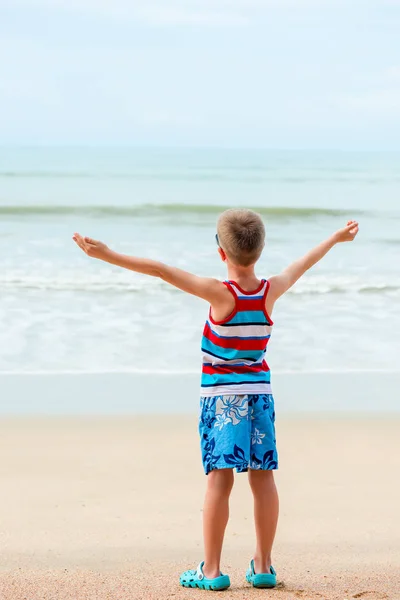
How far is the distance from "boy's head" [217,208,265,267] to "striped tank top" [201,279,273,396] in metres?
0.11

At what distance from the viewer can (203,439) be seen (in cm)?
288

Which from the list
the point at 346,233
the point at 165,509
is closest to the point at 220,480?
the point at 346,233

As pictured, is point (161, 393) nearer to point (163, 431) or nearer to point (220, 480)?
point (163, 431)

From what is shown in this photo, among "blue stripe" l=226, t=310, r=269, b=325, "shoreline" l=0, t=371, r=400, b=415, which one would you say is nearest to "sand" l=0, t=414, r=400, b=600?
"shoreline" l=0, t=371, r=400, b=415

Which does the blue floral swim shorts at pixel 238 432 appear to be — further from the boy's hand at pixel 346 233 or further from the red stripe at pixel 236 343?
the boy's hand at pixel 346 233

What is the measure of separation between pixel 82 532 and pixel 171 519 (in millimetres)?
431

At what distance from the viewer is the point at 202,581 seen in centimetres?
291

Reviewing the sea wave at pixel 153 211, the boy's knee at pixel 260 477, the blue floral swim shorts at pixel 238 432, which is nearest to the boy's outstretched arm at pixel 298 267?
the blue floral swim shorts at pixel 238 432

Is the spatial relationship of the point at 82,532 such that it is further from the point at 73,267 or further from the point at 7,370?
the point at 73,267

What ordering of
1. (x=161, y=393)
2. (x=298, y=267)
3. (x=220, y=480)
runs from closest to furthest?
(x=220, y=480) < (x=298, y=267) < (x=161, y=393)

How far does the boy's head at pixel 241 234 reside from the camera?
2805mm

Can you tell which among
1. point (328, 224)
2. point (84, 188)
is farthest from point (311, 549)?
point (84, 188)

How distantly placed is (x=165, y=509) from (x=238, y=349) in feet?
4.87

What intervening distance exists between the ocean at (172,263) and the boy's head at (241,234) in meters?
4.12
